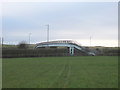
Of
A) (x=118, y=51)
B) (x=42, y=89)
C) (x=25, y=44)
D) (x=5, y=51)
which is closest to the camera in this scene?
(x=42, y=89)

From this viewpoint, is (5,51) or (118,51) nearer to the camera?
(5,51)

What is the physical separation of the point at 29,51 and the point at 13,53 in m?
4.64

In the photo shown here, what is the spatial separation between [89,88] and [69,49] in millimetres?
48551

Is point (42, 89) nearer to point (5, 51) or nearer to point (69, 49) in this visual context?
point (5, 51)

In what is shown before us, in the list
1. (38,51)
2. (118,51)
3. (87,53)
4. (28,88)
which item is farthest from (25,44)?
(28,88)

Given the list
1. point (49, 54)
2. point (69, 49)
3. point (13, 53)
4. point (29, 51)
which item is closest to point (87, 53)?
point (69, 49)

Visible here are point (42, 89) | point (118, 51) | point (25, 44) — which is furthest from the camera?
point (25, 44)

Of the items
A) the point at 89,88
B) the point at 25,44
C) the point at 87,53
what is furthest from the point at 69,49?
the point at 89,88

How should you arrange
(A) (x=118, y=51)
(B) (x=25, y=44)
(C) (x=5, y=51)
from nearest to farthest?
1. (C) (x=5, y=51)
2. (A) (x=118, y=51)
3. (B) (x=25, y=44)

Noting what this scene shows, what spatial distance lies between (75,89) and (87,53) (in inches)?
1867

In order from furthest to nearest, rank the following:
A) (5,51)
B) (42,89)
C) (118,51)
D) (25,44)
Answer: (25,44) < (118,51) < (5,51) < (42,89)

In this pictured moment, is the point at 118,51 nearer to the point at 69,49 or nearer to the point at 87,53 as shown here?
the point at 87,53

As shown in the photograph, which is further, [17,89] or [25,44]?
[25,44]

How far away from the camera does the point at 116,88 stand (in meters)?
8.32
